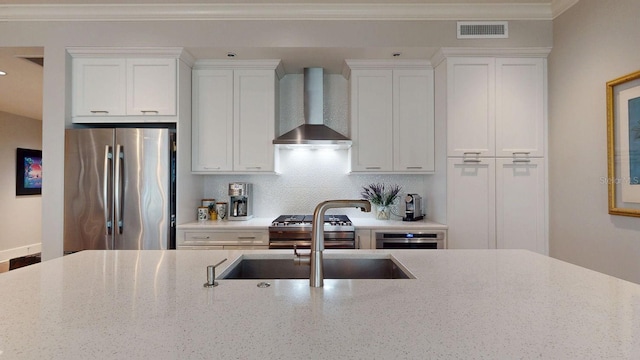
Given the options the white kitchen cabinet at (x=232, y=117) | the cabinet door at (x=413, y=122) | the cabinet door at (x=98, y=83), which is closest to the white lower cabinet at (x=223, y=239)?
the white kitchen cabinet at (x=232, y=117)

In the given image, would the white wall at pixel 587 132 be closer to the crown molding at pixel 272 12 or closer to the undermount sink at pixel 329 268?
the crown molding at pixel 272 12

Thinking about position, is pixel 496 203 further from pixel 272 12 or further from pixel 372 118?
pixel 272 12

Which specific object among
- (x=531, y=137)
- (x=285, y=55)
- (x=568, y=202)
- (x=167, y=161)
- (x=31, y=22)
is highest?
(x=31, y=22)

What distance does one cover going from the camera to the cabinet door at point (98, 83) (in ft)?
10.0

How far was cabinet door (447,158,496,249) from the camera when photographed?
119 inches

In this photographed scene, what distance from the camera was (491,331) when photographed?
787 mm

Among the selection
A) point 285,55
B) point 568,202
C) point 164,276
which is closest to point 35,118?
point 285,55

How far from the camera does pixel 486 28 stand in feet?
9.95

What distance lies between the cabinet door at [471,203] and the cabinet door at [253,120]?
1.73m

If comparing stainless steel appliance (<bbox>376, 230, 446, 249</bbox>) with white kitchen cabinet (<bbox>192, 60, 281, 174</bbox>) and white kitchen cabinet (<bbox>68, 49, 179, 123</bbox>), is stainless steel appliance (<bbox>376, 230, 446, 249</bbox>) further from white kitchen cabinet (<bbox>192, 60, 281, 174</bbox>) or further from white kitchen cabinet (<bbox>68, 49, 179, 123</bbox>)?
white kitchen cabinet (<bbox>68, 49, 179, 123</bbox>)

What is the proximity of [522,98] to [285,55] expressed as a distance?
2.22 m

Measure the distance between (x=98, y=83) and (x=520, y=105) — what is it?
3.84 m

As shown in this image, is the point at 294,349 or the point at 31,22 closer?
the point at 294,349

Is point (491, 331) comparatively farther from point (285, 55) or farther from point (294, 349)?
point (285, 55)
